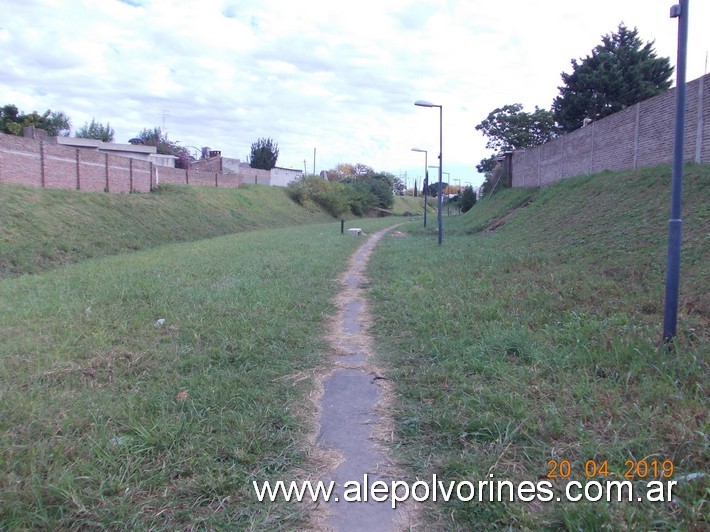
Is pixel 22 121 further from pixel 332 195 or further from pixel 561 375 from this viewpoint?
pixel 561 375

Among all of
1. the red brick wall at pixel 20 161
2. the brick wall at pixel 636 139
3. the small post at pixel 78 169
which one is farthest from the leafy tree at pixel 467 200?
the red brick wall at pixel 20 161

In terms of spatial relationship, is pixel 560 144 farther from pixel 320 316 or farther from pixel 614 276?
pixel 320 316

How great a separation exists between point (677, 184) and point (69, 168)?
21901 mm

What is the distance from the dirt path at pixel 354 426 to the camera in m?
2.71

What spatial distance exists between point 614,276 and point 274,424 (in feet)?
18.5

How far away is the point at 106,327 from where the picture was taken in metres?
5.83

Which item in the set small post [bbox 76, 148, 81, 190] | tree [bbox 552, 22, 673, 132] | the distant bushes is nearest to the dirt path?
small post [bbox 76, 148, 81, 190]

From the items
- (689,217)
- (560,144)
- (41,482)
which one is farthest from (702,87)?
(41,482)

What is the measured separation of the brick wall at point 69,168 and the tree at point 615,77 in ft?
82.1

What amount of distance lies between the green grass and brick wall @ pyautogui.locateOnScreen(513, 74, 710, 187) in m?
15.7

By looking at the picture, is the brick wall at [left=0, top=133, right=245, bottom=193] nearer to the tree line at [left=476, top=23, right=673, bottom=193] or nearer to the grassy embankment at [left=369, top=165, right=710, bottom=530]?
the grassy embankment at [left=369, top=165, right=710, bottom=530]

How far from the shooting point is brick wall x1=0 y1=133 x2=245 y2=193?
56.7 ft
